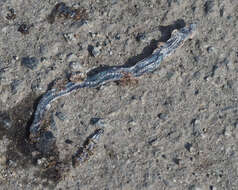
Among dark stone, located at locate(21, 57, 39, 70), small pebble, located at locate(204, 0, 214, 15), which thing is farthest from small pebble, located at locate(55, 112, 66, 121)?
small pebble, located at locate(204, 0, 214, 15)

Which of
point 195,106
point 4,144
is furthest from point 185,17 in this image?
point 4,144

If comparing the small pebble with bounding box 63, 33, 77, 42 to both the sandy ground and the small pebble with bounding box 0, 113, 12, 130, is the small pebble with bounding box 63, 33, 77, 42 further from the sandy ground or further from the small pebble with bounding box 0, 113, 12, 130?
the small pebble with bounding box 0, 113, 12, 130

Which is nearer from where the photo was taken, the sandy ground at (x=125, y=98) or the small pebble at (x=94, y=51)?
the sandy ground at (x=125, y=98)

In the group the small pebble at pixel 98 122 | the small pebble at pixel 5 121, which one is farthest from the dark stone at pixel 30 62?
the small pebble at pixel 98 122

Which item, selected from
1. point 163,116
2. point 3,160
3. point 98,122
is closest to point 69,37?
point 98,122

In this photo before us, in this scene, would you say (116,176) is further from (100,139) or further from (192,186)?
(192,186)

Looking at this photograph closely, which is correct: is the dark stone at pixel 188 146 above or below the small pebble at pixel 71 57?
below

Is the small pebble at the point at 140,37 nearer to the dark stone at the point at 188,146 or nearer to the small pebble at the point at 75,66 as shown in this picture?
the small pebble at the point at 75,66
